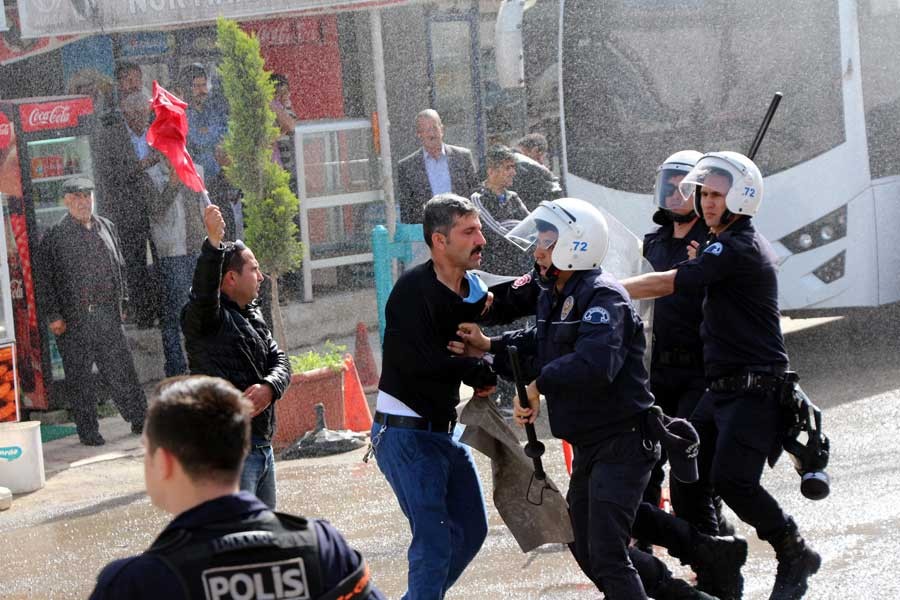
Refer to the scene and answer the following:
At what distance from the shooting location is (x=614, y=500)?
483 cm

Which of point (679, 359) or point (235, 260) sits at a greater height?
point (235, 260)

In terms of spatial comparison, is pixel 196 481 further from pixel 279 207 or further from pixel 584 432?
pixel 279 207

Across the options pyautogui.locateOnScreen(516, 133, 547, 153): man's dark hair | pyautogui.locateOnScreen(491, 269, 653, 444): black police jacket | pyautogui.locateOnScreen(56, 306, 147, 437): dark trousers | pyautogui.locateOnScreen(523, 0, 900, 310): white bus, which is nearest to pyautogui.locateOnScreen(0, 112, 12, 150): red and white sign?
pyautogui.locateOnScreen(56, 306, 147, 437): dark trousers

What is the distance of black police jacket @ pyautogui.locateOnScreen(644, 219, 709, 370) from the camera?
5950 millimetres

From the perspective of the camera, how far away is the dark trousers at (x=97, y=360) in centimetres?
1004

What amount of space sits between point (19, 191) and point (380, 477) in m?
3.82

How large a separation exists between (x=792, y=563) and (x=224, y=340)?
2.31 m

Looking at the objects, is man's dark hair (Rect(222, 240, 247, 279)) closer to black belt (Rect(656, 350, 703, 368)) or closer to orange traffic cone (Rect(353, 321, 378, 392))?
black belt (Rect(656, 350, 703, 368))

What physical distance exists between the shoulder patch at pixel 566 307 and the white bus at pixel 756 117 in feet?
18.9

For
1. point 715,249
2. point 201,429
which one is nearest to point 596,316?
point 715,249

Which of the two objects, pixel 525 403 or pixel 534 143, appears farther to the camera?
pixel 534 143

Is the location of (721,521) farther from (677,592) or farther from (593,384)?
(593,384)

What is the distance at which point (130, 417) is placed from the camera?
404 inches

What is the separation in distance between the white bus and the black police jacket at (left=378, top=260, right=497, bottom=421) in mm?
5746
